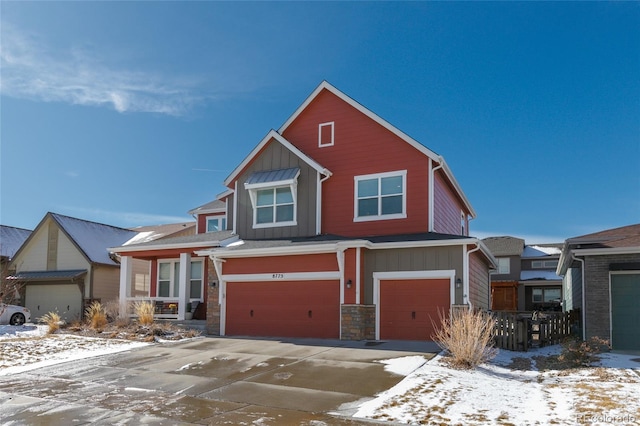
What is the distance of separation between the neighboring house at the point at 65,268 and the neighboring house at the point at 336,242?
22.6 feet

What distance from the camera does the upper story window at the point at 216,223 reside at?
27.3 meters

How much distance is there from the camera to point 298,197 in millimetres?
20250

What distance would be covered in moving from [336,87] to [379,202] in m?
4.95

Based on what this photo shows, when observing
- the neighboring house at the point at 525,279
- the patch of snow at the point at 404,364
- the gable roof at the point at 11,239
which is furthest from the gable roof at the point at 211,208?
the neighboring house at the point at 525,279

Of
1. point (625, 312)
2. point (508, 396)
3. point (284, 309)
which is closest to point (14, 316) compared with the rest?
point (284, 309)

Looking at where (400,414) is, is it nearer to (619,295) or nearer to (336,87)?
(619,295)

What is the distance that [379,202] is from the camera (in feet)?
62.8

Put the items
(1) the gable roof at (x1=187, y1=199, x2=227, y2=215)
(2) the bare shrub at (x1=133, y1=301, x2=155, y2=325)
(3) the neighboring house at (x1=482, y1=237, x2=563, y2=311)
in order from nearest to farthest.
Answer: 1. (2) the bare shrub at (x1=133, y1=301, x2=155, y2=325)
2. (1) the gable roof at (x1=187, y1=199, x2=227, y2=215)
3. (3) the neighboring house at (x1=482, y1=237, x2=563, y2=311)

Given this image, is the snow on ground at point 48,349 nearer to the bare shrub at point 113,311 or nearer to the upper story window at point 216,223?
the bare shrub at point 113,311

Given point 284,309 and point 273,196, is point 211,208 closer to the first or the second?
point 273,196

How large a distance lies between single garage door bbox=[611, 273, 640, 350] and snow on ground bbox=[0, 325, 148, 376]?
14.4 m

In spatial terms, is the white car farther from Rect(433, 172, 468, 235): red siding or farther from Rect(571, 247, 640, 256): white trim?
Rect(571, 247, 640, 256): white trim

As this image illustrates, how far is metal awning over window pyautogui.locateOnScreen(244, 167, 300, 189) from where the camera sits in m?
20.0

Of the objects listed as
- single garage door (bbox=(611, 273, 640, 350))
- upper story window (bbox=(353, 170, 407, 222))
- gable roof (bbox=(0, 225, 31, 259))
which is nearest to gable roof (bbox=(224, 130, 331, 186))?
upper story window (bbox=(353, 170, 407, 222))
